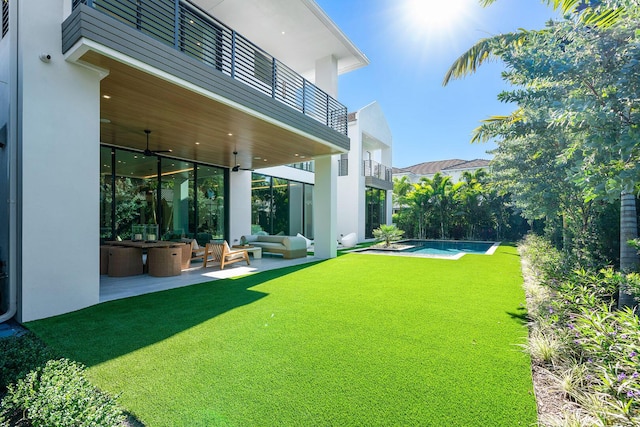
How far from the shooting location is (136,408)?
2551 mm

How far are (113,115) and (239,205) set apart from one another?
7310 millimetres

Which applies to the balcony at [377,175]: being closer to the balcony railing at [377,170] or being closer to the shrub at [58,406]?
the balcony railing at [377,170]

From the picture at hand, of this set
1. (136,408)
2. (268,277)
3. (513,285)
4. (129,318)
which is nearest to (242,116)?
(268,277)

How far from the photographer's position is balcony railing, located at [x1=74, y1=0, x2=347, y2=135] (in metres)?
5.83

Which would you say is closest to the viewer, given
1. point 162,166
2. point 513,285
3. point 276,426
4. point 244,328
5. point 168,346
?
point 276,426

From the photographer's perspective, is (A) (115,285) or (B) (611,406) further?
(A) (115,285)

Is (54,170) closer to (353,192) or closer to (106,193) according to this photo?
(106,193)

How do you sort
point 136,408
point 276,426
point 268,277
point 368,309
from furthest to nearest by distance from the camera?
point 268,277
point 368,309
point 136,408
point 276,426

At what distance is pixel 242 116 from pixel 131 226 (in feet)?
20.7

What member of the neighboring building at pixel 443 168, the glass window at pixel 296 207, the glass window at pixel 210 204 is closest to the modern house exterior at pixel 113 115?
the glass window at pixel 210 204

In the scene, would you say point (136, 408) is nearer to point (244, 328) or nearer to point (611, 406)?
point (244, 328)

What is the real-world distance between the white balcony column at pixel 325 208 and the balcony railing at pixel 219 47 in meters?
1.55

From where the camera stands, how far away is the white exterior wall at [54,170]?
468 centimetres

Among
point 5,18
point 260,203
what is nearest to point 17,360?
point 5,18
